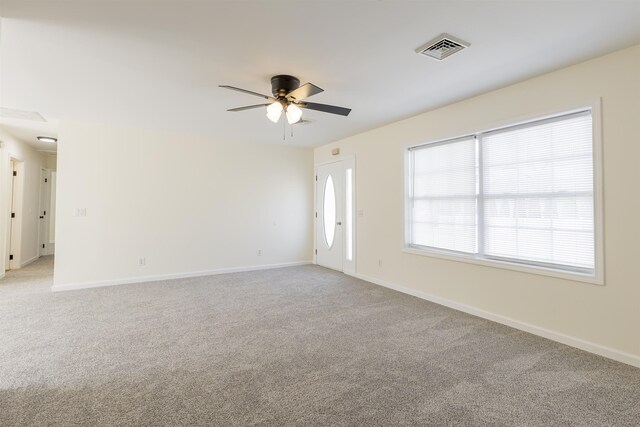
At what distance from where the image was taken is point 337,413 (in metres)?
1.83

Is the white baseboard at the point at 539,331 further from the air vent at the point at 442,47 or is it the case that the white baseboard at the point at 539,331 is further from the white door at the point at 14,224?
the white door at the point at 14,224

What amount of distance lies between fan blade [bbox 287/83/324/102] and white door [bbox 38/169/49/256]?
7.73m

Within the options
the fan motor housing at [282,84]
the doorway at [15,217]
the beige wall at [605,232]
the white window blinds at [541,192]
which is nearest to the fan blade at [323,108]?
the fan motor housing at [282,84]

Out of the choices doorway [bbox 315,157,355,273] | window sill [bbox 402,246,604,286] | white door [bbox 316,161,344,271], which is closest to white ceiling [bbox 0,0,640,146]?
window sill [bbox 402,246,604,286]

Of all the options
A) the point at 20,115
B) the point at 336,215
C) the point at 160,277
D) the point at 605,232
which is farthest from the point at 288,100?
the point at 20,115

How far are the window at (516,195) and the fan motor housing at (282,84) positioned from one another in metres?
2.24

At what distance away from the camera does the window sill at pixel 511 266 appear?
8.82 ft

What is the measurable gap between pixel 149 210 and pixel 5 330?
2.41 meters

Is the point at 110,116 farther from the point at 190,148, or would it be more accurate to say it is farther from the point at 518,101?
the point at 518,101

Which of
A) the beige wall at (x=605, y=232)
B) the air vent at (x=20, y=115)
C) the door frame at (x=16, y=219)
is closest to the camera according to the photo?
the beige wall at (x=605, y=232)

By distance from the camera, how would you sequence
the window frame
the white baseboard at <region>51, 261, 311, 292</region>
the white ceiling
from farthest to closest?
the white baseboard at <region>51, 261, 311, 292</region> → the window frame → the white ceiling

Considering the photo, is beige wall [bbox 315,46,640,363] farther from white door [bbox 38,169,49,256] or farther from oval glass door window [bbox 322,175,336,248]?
white door [bbox 38,169,49,256]

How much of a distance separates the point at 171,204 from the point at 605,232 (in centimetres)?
574

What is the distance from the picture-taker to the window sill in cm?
269
